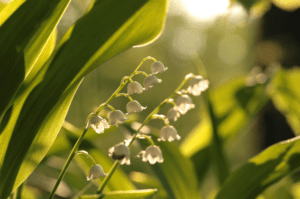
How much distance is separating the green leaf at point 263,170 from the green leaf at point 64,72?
0.33 m

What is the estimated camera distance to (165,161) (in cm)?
67

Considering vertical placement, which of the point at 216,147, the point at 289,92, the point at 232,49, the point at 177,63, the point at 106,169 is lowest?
the point at 232,49

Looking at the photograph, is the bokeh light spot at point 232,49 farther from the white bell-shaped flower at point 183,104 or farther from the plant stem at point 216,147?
the white bell-shaped flower at point 183,104

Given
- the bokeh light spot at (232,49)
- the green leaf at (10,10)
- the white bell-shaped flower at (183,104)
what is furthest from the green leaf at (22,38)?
the bokeh light spot at (232,49)

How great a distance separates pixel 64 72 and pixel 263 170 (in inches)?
17.0

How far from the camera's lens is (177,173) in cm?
68

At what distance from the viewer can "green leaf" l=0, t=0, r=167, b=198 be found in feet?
1.38

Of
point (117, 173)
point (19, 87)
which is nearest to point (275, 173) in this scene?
point (117, 173)

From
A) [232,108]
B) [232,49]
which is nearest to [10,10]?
[232,108]

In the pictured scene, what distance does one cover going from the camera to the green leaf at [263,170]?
530 millimetres

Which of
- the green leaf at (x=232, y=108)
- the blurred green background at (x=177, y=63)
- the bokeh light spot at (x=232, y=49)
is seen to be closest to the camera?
the green leaf at (x=232, y=108)

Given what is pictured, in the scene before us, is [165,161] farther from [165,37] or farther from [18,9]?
[165,37]

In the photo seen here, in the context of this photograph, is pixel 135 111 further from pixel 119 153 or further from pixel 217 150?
pixel 217 150

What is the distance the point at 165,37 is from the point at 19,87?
12646mm
